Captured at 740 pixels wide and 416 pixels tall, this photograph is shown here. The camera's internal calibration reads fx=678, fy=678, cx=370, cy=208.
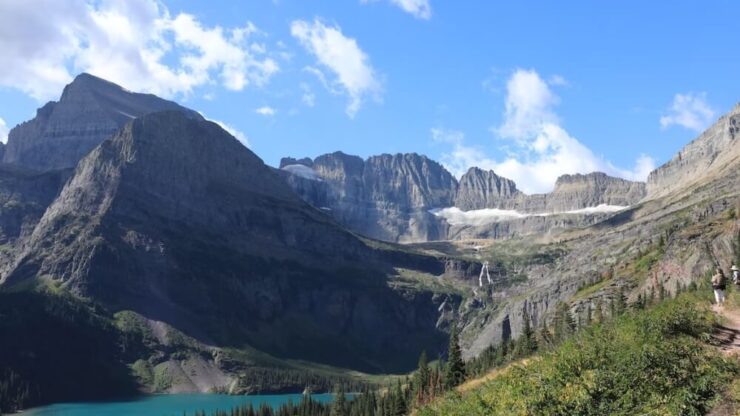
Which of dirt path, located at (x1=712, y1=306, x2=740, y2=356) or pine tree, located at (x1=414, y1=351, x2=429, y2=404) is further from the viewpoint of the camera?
pine tree, located at (x1=414, y1=351, x2=429, y2=404)

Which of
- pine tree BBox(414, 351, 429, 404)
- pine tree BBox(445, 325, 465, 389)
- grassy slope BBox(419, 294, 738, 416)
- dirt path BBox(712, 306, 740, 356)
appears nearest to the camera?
grassy slope BBox(419, 294, 738, 416)

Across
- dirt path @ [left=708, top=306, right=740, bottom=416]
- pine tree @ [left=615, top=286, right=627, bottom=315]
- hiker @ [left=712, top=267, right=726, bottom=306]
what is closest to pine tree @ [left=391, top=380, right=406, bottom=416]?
pine tree @ [left=615, top=286, right=627, bottom=315]

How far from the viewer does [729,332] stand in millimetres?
46875

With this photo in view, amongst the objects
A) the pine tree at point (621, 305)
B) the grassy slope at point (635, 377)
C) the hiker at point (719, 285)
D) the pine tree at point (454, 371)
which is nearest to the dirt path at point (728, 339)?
the grassy slope at point (635, 377)

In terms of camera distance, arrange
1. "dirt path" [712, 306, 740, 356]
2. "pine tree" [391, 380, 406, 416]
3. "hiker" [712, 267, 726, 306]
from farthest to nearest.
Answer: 1. "pine tree" [391, 380, 406, 416]
2. "hiker" [712, 267, 726, 306]
3. "dirt path" [712, 306, 740, 356]

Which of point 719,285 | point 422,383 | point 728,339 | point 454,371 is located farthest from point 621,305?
point 728,339

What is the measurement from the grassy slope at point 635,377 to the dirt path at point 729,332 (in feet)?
2.96

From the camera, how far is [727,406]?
32.5 metres

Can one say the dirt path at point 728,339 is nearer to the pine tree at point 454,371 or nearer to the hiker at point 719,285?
the hiker at point 719,285

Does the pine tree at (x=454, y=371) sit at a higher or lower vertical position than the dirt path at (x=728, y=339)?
lower

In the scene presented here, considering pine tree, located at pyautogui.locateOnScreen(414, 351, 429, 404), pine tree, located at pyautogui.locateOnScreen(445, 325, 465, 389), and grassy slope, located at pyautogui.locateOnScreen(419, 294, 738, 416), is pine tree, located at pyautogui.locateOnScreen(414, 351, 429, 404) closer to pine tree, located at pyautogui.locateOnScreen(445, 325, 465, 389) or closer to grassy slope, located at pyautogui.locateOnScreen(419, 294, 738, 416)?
pine tree, located at pyautogui.locateOnScreen(445, 325, 465, 389)

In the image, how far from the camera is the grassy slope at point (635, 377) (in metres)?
35.4

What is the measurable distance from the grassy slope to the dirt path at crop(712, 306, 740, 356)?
2.96ft

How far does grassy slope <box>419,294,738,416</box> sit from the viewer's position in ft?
116
